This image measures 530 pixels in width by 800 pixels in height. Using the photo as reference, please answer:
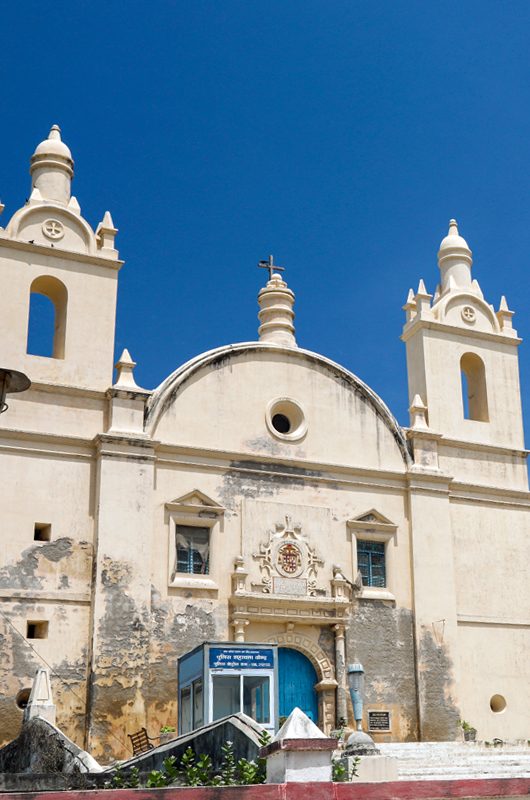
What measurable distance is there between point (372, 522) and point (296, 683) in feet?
13.1

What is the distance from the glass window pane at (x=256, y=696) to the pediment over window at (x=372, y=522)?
5975mm

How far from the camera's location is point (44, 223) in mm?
23078

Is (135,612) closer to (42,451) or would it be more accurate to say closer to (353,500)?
(42,451)

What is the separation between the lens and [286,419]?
953 inches

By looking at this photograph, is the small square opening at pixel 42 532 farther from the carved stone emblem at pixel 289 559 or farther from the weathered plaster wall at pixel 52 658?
the carved stone emblem at pixel 289 559

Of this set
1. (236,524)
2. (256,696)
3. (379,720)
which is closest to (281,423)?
(236,524)

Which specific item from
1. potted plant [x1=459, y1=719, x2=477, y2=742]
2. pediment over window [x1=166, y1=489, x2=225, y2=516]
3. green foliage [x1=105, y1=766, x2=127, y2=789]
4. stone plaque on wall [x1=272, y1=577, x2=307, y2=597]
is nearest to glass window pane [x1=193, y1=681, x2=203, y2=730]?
stone plaque on wall [x1=272, y1=577, x2=307, y2=597]

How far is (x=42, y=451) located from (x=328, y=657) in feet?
24.2

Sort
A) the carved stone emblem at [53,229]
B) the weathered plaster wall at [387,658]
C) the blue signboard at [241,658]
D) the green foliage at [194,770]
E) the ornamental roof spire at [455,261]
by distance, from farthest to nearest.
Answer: the ornamental roof spire at [455,261]
the carved stone emblem at [53,229]
the weathered plaster wall at [387,658]
the blue signboard at [241,658]
the green foliage at [194,770]

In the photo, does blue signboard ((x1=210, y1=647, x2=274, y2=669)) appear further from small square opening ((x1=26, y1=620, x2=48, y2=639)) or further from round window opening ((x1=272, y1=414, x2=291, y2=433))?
round window opening ((x1=272, y1=414, x2=291, y2=433))

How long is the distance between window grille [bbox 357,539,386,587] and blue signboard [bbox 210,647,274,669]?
5476mm

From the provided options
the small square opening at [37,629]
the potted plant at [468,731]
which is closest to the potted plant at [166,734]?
the small square opening at [37,629]

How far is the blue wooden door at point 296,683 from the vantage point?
2181 centimetres

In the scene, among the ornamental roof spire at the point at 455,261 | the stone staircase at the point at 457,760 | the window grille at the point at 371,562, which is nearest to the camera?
the stone staircase at the point at 457,760
